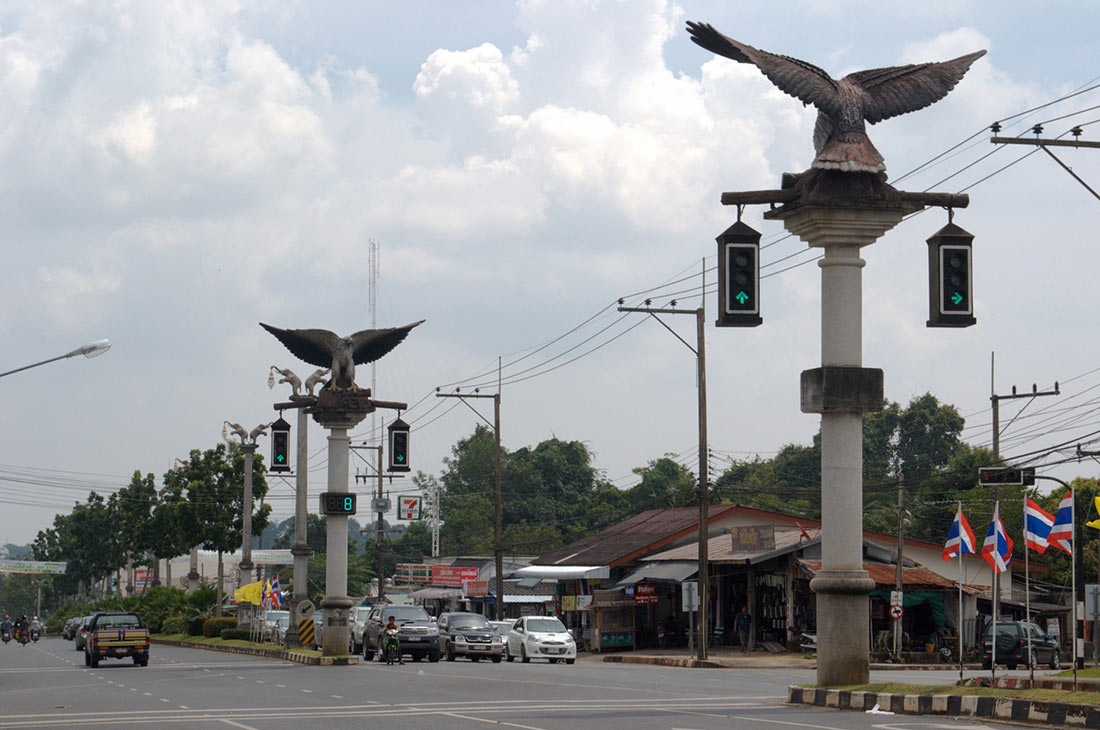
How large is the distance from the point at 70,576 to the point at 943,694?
351 ft

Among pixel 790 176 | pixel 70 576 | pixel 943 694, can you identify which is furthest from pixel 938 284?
pixel 70 576

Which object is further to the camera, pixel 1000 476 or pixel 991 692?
pixel 1000 476

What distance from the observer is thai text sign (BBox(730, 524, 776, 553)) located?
46656 millimetres

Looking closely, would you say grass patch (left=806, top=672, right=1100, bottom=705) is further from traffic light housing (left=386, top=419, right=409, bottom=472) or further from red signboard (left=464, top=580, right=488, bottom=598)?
red signboard (left=464, top=580, right=488, bottom=598)

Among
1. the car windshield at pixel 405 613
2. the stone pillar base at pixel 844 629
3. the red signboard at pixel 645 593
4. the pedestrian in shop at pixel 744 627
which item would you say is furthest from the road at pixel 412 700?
the red signboard at pixel 645 593

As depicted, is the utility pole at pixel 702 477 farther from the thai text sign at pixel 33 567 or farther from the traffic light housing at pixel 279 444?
the thai text sign at pixel 33 567

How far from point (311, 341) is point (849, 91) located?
75.9ft

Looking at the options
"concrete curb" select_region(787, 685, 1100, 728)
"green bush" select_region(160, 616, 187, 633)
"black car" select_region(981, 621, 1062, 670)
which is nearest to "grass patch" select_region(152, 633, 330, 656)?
"green bush" select_region(160, 616, 187, 633)

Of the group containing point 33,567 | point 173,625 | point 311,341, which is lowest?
point 33,567

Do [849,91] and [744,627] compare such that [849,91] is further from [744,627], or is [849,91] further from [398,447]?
[744,627]

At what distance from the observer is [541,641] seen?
142 ft

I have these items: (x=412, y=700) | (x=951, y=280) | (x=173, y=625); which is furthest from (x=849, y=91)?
(x=173, y=625)

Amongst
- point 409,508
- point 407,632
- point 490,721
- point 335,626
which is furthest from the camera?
point 409,508

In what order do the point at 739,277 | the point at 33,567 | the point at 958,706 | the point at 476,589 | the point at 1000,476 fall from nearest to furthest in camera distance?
the point at 958,706 → the point at 739,277 → the point at 1000,476 → the point at 476,589 → the point at 33,567
